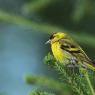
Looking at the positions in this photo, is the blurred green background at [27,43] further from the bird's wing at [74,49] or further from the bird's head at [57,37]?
the bird's wing at [74,49]

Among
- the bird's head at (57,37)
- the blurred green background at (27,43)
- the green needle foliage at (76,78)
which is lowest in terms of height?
the green needle foliage at (76,78)

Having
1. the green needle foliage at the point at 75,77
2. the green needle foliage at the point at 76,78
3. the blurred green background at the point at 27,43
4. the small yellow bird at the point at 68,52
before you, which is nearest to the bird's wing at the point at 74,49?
the small yellow bird at the point at 68,52

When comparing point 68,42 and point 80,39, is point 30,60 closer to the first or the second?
point 80,39

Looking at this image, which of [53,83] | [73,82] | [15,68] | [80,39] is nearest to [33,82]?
[53,83]

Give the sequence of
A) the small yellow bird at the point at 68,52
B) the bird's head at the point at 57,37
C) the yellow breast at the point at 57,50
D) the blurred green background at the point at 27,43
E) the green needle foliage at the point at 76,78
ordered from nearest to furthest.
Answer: the green needle foliage at the point at 76,78 < the small yellow bird at the point at 68,52 < the yellow breast at the point at 57,50 < the bird's head at the point at 57,37 < the blurred green background at the point at 27,43

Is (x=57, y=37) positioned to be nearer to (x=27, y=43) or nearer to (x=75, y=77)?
(x=75, y=77)

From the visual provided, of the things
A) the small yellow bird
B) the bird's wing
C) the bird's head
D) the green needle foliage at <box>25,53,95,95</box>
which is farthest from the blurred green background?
the green needle foliage at <box>25,53,95,95</box>

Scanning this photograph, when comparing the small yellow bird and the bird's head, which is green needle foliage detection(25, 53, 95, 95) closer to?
the small yellow bird

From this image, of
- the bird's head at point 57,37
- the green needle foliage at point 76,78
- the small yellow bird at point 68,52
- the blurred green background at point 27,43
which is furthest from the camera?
the blurred green background at point 27,43

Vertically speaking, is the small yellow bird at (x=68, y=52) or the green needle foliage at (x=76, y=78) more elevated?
the small yellow bird at (x=68, y=52)
